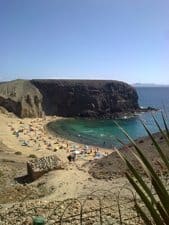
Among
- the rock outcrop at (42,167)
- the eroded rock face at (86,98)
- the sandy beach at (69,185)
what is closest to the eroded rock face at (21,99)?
the eroded rock face at (86,98)

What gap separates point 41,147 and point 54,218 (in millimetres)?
44375

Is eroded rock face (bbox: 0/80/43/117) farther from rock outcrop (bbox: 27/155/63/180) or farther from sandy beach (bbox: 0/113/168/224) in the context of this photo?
rock outcrop (bbox: 27/155/63/180)

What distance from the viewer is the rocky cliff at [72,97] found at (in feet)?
344

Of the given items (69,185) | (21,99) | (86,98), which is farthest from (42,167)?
(86,98)

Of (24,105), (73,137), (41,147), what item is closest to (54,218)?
(41,147)

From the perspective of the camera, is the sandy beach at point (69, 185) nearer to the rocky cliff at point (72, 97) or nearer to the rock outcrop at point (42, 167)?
the rock outcrop at point (42, 167)

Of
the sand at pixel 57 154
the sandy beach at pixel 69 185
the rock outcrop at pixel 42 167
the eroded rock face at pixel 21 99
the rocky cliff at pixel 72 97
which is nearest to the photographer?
the sandy beach at pixel 69 185

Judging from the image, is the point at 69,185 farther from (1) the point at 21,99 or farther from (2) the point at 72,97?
(2) the point at 72,97

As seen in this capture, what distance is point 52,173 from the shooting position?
79.1 feet

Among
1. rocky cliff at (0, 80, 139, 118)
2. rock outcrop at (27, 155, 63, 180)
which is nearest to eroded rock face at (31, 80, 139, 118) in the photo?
rocky cliff at (0, 80, 139, 118)

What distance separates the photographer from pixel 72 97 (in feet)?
394

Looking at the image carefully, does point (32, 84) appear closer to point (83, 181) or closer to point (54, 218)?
point (83, 181)

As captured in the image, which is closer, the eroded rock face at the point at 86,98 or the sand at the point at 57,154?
the sand at the point at 57,154

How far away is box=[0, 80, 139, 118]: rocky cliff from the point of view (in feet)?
344
